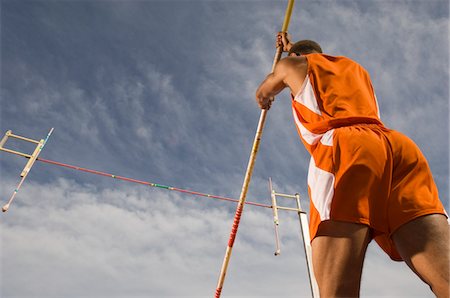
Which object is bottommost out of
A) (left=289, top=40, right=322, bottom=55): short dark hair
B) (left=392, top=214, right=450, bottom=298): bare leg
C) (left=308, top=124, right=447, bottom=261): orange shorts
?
(left=392, top=214, right=450, bottom=298): bare leg

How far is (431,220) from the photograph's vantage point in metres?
1.37

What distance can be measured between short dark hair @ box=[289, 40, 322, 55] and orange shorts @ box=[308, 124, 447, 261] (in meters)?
0.81

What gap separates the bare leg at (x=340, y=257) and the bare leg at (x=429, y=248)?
236 millimetres

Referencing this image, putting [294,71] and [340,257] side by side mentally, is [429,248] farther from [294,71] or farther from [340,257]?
[294,71]

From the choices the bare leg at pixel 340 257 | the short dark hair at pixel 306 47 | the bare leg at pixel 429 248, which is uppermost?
the short dark hair at pixel 306 47

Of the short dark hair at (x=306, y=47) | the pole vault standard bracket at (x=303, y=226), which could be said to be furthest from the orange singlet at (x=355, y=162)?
the pole vault standard bracket at (x=303, y=226)

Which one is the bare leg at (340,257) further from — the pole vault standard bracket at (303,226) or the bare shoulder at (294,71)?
the pole vault standard bracket at (303,226)

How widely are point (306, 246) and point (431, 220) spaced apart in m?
5.19

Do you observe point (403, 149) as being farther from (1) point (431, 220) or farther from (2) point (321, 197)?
(2) point (321, 197)

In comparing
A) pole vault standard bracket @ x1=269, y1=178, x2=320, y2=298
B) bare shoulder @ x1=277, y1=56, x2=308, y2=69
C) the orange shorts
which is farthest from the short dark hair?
pole vault standard bracket @ x1=269, y1=178, x2=320, y2=298

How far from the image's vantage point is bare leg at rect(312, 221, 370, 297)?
3.94 ft

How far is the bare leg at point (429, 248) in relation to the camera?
131 centimetres

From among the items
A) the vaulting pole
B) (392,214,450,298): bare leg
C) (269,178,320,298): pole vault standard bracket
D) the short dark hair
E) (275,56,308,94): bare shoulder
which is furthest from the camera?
(269,178,320,298): pole vault standard bracket

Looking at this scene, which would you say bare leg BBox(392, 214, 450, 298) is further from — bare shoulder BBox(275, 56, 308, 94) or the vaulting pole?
the vaulting pole
